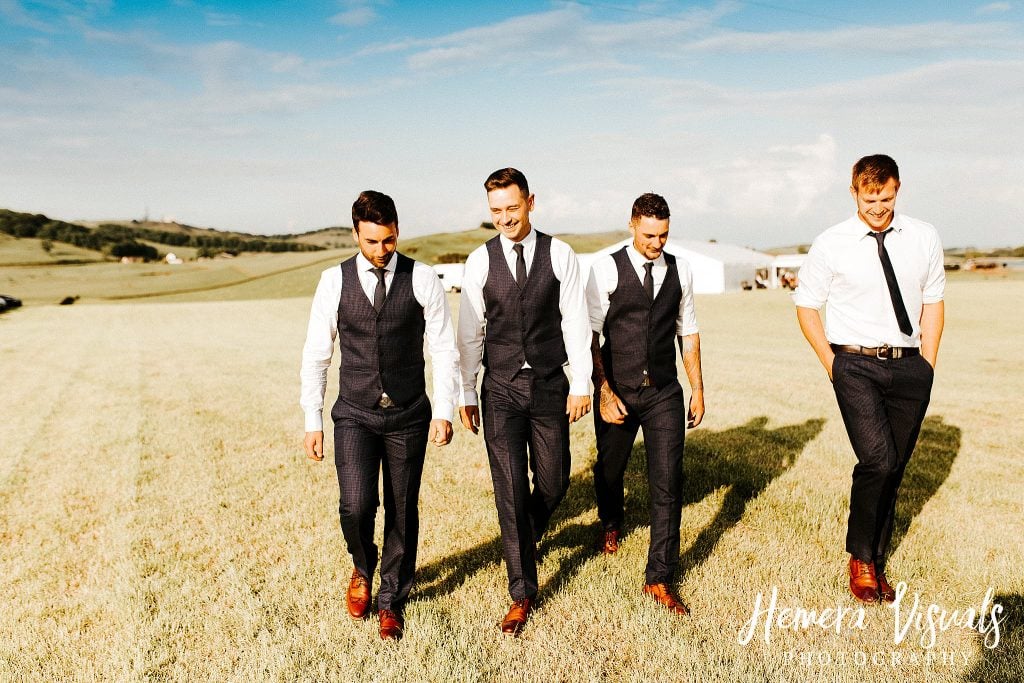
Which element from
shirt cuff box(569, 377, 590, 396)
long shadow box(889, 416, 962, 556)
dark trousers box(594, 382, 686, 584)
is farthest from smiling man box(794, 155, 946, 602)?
shirt cuff box(569, 377, 590, 396)

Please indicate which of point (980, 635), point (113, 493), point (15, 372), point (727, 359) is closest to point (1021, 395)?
point (727, 359)

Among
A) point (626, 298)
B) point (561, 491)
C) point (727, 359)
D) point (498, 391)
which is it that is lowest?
point (727, 359)

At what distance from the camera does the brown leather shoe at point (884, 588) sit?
4.56 m

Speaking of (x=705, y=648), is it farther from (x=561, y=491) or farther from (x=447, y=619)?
(x=447, y=619)

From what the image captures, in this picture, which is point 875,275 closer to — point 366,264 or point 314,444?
point 366,264

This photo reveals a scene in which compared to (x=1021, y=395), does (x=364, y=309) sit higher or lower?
higher

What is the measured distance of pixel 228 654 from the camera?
407 centimetres

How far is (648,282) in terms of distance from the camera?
479cm

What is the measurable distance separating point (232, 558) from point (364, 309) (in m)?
2.80

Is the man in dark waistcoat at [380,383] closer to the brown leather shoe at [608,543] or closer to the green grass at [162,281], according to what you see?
the brown leather shoe at [608,543]

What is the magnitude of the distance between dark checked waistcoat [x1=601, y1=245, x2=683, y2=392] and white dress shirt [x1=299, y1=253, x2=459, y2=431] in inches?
50.4

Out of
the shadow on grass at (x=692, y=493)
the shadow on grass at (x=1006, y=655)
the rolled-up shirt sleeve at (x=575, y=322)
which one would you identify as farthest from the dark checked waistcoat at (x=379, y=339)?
the shadow on grass at (x=1006, y=655)

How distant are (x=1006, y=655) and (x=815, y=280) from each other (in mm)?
2535

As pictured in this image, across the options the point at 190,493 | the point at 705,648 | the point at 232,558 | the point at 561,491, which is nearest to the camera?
the point at 705,648
